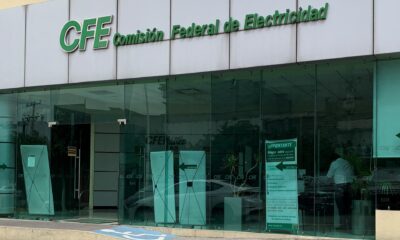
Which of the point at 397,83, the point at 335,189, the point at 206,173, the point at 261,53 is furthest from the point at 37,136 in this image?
the point at 397,83

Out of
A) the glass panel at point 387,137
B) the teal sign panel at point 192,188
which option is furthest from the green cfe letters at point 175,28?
the teal sign panel at point 192,188

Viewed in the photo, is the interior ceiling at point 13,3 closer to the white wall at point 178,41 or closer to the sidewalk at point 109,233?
the white wall at point 178,41

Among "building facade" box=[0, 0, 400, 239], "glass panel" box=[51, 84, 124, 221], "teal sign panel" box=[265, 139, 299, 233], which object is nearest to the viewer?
"building facade" box=[0, 0, 400, 239]

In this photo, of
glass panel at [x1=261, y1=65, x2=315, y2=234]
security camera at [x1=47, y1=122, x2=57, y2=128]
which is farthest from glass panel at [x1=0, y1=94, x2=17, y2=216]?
glass panel at [x1=261, y1=65, x2=315, y2=234]

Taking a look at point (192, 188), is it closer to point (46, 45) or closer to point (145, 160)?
point (145, 160)

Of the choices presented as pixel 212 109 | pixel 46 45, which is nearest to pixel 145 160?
pixel 212 109

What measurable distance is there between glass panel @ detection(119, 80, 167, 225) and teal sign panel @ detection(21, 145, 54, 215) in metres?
2.89

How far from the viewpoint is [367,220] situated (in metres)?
12.0

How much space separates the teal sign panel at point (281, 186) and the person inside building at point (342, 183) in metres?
0.91

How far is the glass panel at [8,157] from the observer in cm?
1719

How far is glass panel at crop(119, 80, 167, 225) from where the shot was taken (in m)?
14.6

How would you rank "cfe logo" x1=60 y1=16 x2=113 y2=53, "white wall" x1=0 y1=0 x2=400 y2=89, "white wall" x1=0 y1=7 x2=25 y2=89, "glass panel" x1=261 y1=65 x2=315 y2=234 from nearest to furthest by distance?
1. "white wall" x1=0 y1=0 x2=400 y2=89
2. "glass panel" x1=261 y1=65 x2=315 y2=234
3. "cfe logo" x1=60 y1=16 x2=113 y2=53
4. "white wall" x1=0 y1=7 x2=25 y2=89

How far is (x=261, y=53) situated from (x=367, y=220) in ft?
14.3

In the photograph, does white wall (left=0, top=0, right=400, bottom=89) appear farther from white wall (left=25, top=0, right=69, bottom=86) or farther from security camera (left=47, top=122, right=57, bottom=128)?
security camera (left=47, top=122, right=57, bottom=128)
